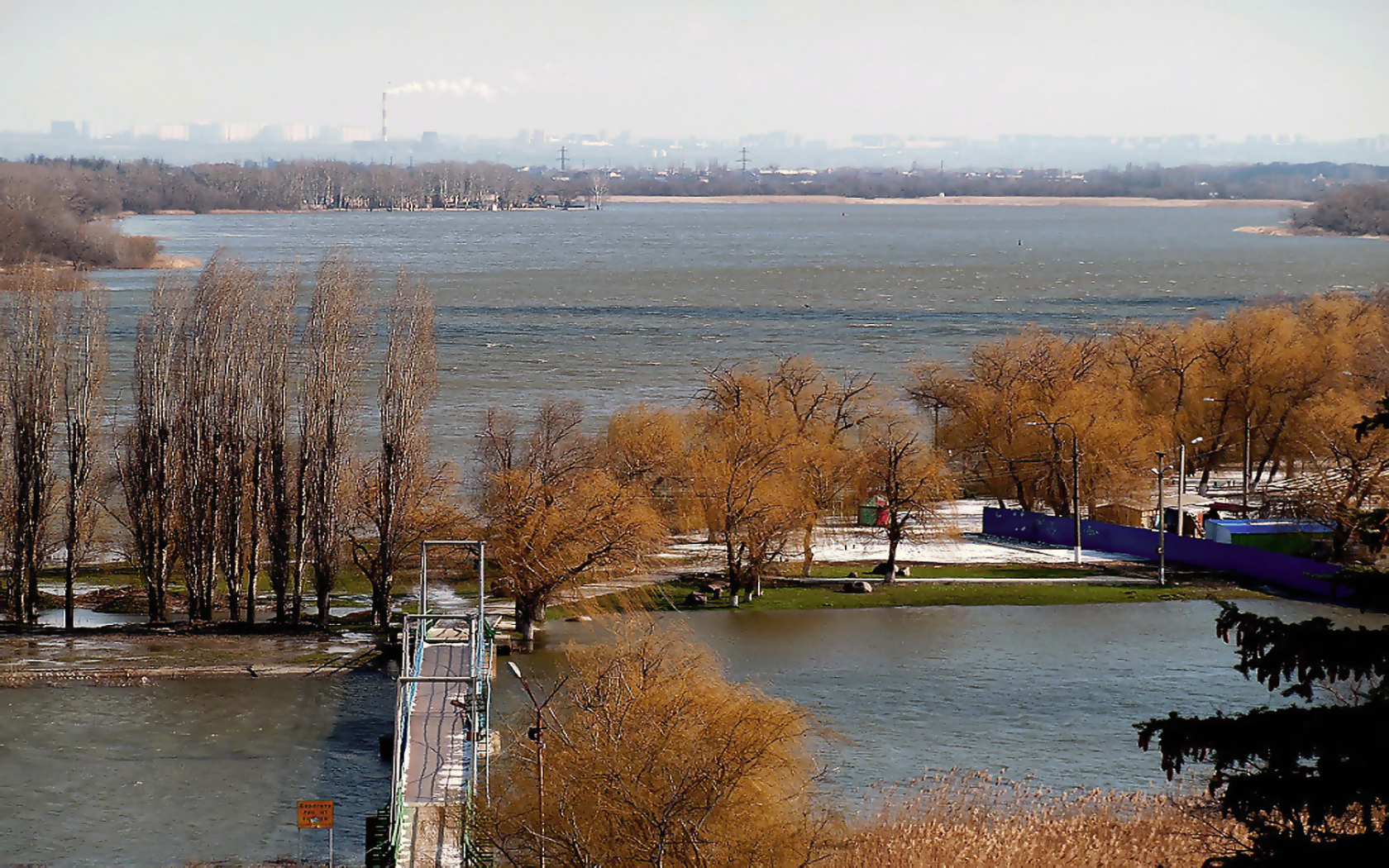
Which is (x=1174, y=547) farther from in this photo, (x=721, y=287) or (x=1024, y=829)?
(x=721, y=287)

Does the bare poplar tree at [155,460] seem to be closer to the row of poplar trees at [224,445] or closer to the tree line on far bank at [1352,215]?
the row of poplar trees at [224,445]

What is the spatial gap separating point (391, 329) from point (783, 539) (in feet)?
28.2

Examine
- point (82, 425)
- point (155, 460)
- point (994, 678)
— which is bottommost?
point (994, 678)

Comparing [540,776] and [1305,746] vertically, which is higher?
[1305,746]

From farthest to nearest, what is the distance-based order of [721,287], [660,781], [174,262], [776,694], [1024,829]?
[721,287], [174,262], [776,694], [1024,829], [660,781]

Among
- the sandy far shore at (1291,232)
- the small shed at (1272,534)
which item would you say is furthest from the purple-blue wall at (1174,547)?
the sandy far shore at (1291,232)

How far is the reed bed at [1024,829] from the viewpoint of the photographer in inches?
589

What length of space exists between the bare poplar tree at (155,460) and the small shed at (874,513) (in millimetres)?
14509

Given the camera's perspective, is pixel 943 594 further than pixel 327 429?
Yes

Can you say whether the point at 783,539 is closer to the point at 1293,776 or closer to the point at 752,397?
the point at 752,397

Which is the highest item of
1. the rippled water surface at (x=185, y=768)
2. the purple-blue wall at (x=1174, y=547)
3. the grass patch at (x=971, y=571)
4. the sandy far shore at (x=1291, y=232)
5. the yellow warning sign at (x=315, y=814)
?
the sandy far shore at (x=1291, y=232)

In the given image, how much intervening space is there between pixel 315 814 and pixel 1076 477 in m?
20.9

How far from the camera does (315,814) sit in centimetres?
1574

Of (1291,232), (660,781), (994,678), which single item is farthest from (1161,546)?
(1291,232)
